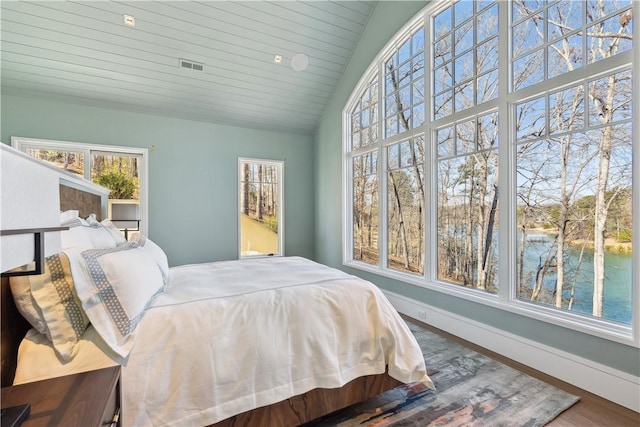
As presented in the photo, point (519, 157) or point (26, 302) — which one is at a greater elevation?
point (519, 157)

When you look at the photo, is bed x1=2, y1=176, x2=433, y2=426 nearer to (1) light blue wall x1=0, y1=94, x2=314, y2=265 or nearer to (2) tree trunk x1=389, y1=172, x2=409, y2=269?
(2) tree trunk x1=389, y1=172, x2=409, y2=269

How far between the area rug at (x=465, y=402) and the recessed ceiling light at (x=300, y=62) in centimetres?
420

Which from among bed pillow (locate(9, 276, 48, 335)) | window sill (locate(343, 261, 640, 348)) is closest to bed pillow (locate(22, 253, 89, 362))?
bed pillow (locate(9, 276, 48, 335))

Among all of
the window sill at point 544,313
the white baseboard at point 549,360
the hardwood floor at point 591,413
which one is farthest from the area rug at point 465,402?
the window sill at point 544,313

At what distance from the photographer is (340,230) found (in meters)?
4.75

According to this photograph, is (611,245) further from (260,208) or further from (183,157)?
(183,157)

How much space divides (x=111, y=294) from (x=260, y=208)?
12.9 feet

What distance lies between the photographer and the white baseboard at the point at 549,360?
1.80 metres

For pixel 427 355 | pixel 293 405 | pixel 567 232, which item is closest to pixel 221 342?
pixel 293 405

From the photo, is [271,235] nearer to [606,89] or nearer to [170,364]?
[170,364]

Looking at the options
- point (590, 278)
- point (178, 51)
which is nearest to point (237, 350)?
point (590, 278)

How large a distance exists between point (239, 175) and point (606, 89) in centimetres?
456

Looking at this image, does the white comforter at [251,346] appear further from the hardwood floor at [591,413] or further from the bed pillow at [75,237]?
the hardwood floor at [591,413]

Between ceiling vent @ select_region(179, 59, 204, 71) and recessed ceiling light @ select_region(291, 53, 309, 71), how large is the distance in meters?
1.31
